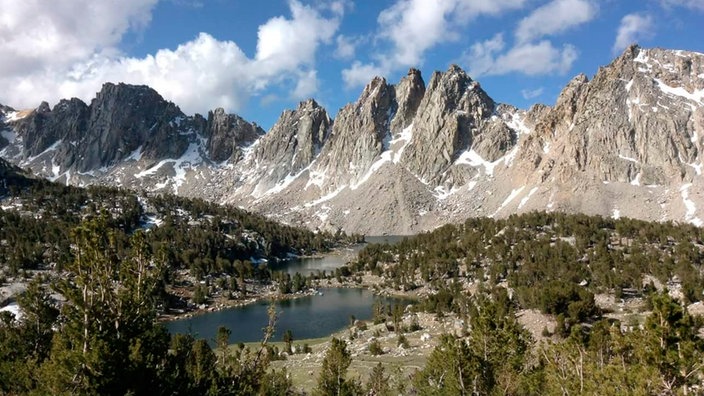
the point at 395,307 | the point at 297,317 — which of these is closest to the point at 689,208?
the point at 395,307

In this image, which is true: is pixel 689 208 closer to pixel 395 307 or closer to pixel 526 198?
pixel 526 198

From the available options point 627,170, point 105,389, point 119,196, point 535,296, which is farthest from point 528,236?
point 119,196

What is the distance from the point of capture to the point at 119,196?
159375 millimetres

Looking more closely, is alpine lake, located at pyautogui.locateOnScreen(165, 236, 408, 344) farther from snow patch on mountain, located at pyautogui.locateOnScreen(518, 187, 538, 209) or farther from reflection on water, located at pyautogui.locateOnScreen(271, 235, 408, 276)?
snow patch on mountain, located at pyautogui.locateOnScreen(518, 187, 538, 209)

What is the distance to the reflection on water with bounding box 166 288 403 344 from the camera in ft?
238

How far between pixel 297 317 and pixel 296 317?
226 mm

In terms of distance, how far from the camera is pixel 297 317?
8231 cm

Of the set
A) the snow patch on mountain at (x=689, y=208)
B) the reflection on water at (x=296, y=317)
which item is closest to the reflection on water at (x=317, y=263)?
the reflection on water at (x=296, y=317)

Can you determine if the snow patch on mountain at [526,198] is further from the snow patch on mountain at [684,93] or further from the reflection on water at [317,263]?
the reflection on water at [317,263]

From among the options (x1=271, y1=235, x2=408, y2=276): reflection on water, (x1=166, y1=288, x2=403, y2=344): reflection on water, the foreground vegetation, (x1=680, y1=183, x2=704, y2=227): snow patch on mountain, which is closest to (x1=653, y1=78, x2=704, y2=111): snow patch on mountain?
(x1=680, y1=183, x2=704, y2=227): snow patch on mountain

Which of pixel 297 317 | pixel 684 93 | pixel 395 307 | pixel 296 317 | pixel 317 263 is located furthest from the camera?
pixel 684 93

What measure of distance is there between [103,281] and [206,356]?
18.1m

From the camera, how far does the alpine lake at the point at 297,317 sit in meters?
72.4

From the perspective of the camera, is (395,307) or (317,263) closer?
(395,307)
